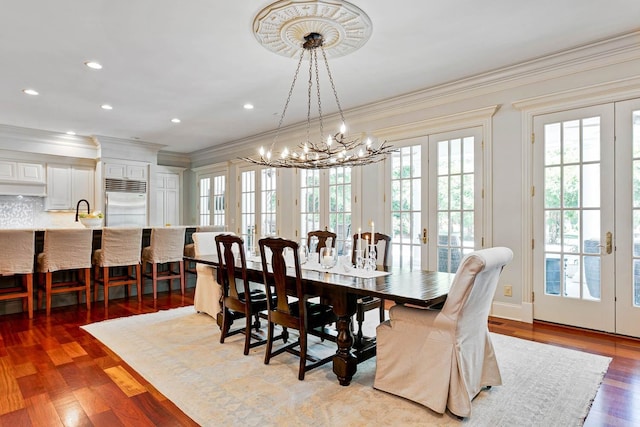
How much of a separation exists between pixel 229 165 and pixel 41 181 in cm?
332

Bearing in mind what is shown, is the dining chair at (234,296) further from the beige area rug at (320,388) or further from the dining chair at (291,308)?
the dining chair at (291,308)

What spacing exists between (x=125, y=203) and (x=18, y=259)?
11.2 feet

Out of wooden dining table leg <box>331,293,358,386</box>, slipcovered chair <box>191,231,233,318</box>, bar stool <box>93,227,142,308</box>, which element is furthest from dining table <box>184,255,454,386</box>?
bar stool <box>93,227,142,308</box>

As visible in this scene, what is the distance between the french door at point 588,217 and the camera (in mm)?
3299

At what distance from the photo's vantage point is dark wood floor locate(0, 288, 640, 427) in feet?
6.95

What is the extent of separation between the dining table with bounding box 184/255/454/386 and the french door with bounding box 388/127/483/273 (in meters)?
1.54

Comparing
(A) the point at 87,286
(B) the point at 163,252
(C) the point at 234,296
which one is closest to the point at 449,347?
(C) the point at 234,296

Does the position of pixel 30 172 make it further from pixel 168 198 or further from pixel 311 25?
pixel 311 25

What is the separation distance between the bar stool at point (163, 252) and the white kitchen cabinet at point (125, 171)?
2.61m

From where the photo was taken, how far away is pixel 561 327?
11.9 ft

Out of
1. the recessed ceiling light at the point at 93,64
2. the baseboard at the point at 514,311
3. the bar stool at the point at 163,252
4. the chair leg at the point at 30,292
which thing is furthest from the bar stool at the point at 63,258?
the baseboard at the point at 514,311

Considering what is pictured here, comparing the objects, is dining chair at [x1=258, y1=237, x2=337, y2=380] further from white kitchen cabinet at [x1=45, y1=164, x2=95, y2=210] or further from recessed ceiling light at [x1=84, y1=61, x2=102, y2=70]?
white kitchen cabinet at [x1=45, y1=164, x2=95, y2=210]

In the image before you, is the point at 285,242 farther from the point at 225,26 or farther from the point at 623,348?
the point at 623,348

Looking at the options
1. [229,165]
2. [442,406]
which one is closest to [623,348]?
[442,406]
